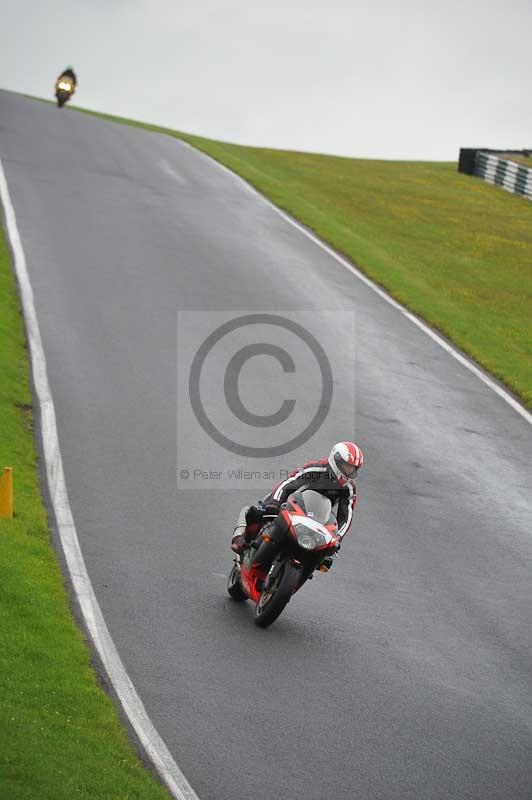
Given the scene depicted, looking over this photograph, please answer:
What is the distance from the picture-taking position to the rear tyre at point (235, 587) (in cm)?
1202

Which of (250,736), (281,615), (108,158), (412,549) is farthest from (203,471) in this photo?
(108,158)

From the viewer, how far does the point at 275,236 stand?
31.2m

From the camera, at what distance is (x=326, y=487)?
38.5 ft

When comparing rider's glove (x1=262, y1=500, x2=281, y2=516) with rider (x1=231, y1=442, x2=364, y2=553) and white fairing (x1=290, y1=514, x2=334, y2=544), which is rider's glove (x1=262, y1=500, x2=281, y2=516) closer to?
rider (x1=231, y1=442, x2=364, y2=553)

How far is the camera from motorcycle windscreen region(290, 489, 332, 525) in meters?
11.6

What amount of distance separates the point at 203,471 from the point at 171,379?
3.54 metres

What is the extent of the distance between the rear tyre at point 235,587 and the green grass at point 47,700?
1744 mm

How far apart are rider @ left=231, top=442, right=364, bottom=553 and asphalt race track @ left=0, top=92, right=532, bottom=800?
0.80m

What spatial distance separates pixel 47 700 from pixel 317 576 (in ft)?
15.9
